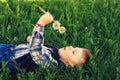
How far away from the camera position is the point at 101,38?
184 inches

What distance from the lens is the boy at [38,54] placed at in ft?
12.9

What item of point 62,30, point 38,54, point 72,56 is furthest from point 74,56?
point 62,30

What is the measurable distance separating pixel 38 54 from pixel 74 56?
35 centimetres

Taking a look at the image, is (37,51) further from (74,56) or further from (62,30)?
(62,30)

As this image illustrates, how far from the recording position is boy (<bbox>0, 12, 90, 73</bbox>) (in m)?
3.93

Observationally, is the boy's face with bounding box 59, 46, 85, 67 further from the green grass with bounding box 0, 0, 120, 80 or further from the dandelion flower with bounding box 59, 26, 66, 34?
the dandelion flower with bounding box 59, 26, 66, 34

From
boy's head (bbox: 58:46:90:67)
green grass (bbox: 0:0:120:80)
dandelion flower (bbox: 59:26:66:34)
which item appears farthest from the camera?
dandelion flower (bbox: 59:26:66:34)

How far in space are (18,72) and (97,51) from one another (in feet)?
2.70

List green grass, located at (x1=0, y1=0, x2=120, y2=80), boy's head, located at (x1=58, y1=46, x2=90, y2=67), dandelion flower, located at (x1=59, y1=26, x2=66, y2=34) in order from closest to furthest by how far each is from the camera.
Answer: green grass, located at (x1=0, y1=0, x2=120, y2=80) → boy's head, located at (x1=58, y1=46, x2=90, y2=67) → dandelion flower, located at (x1=59, y1=26, x2=66, y2=34)

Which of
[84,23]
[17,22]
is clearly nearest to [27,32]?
[17,22]

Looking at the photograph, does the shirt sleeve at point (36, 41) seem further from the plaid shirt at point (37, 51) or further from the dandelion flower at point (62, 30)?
the dandelion flower at point (62, 30)

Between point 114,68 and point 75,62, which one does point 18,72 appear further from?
point 114,68

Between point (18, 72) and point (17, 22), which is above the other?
point (17, 22)

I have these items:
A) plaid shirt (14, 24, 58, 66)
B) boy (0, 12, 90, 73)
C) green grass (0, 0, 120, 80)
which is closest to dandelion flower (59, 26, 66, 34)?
green grass (0, 0, 120, 80)
